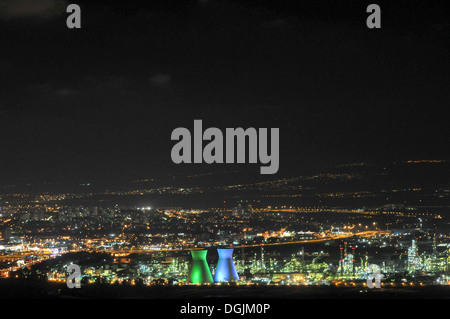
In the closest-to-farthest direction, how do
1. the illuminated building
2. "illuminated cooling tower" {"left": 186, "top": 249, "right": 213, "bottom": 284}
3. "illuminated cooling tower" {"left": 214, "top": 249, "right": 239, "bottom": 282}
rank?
1. "illuminated cooling tower" {"left": 186, "top": 249, "right": 213, "bottom": 284}
2. "illuminated cooling tower" {"left": 214, "top": 249, "right": 239, "bottom": 282}
3. the illuminated building

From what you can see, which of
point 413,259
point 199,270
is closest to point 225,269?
point 199,270

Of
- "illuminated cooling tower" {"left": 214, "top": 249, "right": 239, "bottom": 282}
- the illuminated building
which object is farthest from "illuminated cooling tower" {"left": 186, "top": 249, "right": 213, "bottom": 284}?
the illuminated building

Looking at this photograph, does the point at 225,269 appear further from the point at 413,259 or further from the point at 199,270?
the point at 413,259

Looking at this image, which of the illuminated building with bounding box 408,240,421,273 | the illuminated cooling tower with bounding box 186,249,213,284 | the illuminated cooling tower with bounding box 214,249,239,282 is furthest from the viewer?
the illuminated building with bounding box 408,240,421,273

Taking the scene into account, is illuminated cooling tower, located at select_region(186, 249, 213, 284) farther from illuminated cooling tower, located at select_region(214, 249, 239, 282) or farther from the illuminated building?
the illuminated building

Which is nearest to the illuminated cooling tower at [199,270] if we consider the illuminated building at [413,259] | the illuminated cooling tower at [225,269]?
the illuminated cooling tower at [225,269]

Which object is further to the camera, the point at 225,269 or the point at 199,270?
the point at 225,269

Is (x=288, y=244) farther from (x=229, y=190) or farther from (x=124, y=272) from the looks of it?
(x=124, y=272)

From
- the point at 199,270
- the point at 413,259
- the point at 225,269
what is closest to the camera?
the point at 199,270
